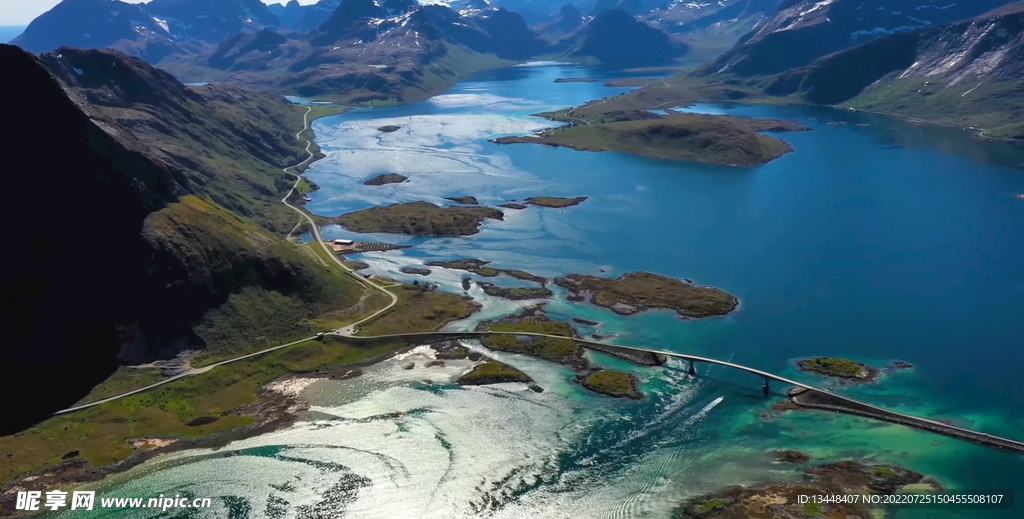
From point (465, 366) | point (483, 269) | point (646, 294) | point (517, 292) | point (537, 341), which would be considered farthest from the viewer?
point (483, 269)

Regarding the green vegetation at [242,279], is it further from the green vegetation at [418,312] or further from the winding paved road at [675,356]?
the green vegetation at [418,312]

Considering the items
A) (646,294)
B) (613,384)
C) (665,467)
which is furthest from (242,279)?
(665,467)

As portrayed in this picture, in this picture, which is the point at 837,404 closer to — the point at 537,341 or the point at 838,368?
the point at 838,368

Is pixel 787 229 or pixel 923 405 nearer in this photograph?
pixel 923 405

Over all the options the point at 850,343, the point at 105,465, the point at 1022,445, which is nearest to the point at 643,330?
the point at 850,343

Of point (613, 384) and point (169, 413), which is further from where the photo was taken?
point (613, 384)

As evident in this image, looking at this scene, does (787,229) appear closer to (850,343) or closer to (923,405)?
(850,343)
